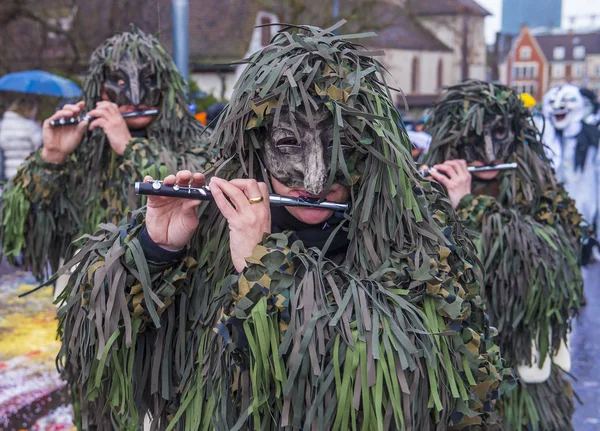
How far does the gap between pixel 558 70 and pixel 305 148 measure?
66.9 m

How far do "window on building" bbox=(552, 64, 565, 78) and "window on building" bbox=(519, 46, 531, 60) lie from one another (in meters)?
2.34

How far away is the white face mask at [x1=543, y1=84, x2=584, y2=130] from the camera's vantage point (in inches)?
265

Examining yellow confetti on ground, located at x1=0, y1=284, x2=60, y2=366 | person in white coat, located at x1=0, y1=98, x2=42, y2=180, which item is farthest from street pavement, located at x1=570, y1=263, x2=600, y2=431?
person in white coat, located at x1=0, y1=98, x2=42, y2=180

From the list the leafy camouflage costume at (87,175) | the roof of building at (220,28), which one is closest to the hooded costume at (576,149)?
the leafy camouflage costume at (87,175)

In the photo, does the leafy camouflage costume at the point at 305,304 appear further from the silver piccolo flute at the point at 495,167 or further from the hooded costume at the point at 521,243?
the silver piccolo flute at the point at 495,167

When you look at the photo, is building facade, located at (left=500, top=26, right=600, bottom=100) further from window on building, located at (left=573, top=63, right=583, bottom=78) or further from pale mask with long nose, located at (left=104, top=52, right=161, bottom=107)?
pale mask with long nose, located at (left=104, top=52, right=161, bottom=107)

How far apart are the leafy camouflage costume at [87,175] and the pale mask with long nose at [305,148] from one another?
165 cm

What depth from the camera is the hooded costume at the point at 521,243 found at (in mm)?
2838

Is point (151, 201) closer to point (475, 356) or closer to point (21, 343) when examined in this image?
point (475, 356)

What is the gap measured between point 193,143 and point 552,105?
432 centimetres

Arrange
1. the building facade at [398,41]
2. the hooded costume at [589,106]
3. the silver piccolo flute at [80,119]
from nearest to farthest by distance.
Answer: the silver piccolo flute at [80,119]
the hooded costume at [589,106]
the building facade at [398,41]

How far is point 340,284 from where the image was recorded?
5.66 ft

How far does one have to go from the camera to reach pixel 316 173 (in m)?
1.72

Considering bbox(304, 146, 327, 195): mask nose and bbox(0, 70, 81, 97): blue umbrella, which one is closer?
bbox(304, 146, 327, 195): mask nose
